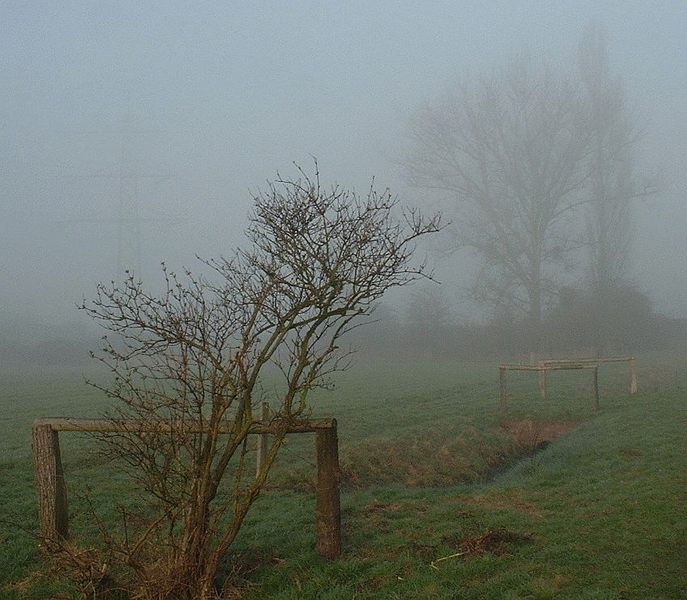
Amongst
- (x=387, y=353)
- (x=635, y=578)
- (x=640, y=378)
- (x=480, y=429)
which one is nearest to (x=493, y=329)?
(x=387, y=353)

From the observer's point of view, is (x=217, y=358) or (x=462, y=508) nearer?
(x=217, y=358)

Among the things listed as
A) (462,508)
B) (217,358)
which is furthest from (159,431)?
(462,508)

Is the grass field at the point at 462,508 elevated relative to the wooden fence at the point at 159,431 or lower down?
lower down

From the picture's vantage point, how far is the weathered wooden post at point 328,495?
24.7ft

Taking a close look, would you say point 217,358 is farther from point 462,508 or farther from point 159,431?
point 462,508

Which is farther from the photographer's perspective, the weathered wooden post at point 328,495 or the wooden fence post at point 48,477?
the wooden fence post at point 48,477

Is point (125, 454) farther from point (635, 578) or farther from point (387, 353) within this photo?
point (387, 353)

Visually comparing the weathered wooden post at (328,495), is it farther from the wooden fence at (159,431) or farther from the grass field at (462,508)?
the grass field at (462,508)

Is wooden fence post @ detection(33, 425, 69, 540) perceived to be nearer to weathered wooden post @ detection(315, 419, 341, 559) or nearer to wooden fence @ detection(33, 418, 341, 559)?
wooden fence @ detection(33, 418, 341, 559)

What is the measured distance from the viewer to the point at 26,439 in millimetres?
17297

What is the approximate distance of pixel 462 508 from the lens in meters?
9.70

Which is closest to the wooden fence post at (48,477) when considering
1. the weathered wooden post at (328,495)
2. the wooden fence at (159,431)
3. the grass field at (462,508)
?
the wooden fence at (159,431)

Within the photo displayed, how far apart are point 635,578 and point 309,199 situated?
15.5ft

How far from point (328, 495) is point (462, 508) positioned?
2886mm
